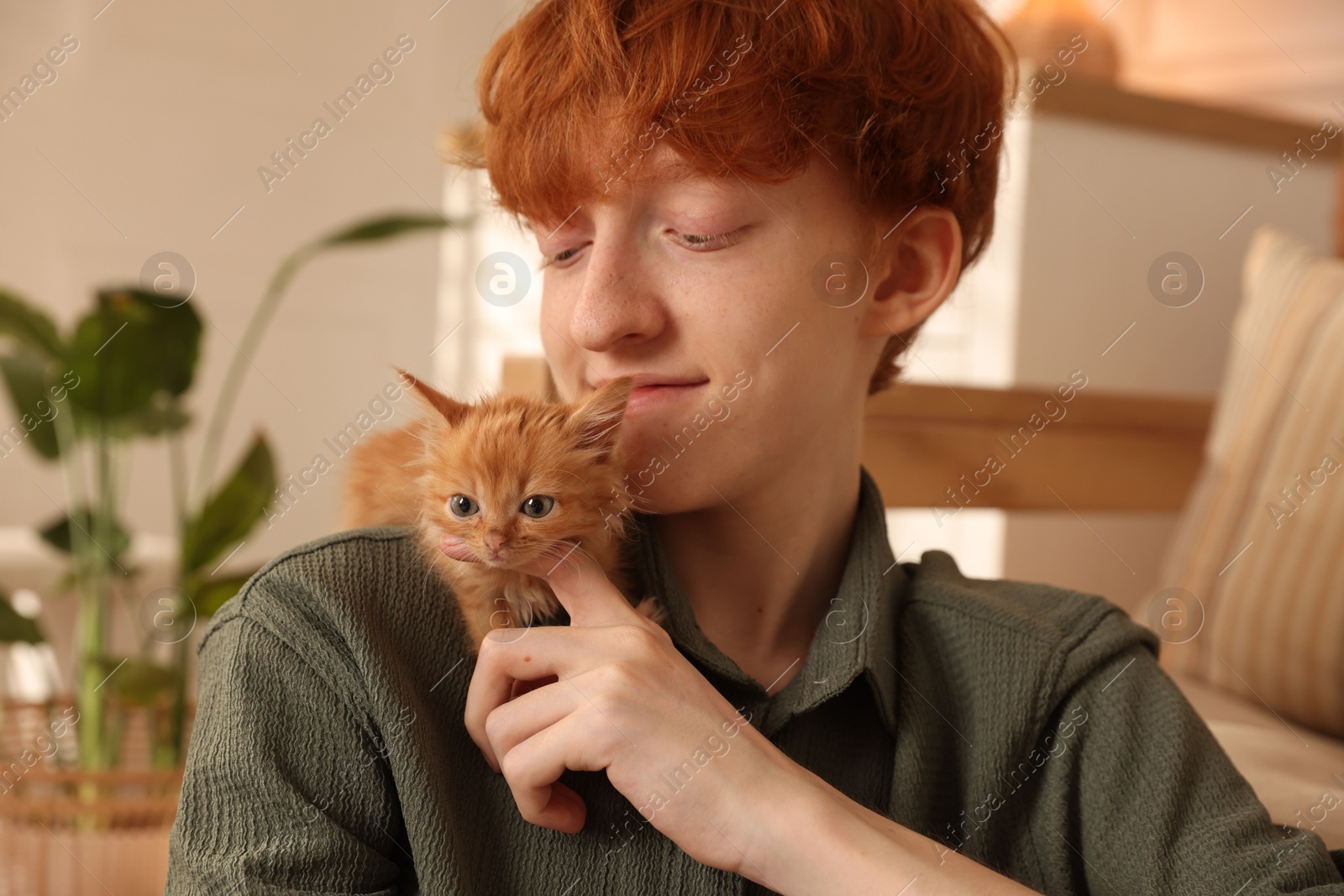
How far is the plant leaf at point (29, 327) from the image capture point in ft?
6.49

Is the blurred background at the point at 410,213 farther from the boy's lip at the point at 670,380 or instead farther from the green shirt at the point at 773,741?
the boy's lip at the point at 670,380

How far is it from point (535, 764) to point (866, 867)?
29 cm

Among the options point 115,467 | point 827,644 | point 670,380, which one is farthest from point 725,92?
point 115,467

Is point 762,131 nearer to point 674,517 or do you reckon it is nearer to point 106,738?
point 674,517

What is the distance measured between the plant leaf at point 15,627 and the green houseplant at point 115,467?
104mm

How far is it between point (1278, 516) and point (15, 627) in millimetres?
2315

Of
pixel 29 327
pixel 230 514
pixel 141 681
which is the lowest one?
pixel 141 681

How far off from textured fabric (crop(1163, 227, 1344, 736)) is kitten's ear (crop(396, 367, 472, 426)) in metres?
1.37

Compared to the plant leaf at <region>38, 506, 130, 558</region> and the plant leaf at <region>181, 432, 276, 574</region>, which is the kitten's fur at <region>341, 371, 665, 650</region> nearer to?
the plant leaf at <region>181, 432, 276, 574</region>

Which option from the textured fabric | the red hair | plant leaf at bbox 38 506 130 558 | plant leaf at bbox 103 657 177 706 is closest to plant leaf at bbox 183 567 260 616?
plant leaf at bbox 103 657 177 706

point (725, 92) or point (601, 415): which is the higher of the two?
point (725, 92)

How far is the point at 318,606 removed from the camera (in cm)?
92

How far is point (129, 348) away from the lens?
1.97 metres

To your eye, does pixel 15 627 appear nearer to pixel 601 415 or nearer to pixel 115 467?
pixel 115 467
